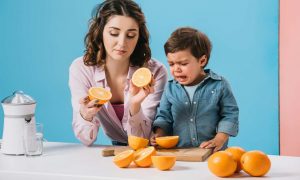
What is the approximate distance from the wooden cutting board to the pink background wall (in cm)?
64

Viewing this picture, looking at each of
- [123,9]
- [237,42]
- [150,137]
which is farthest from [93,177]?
[237,42]

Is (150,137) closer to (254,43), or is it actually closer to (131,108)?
(131,108)

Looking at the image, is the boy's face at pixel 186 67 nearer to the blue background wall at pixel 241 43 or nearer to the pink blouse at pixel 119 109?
the blue background wall at pixel 241 43

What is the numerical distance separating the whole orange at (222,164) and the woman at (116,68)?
672 mm

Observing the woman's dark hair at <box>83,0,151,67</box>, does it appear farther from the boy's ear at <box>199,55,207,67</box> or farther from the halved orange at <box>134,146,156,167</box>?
the halved orange at <box>134,146,156,167</box>

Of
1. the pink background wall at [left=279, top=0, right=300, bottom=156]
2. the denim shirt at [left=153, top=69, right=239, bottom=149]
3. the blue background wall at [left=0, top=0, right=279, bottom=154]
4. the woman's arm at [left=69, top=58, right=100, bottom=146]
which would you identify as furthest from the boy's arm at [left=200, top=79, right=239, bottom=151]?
the woman's arm at [left=69, top=58, right=100, bottom=146]

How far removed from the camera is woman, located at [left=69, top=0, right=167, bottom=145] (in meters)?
2.44

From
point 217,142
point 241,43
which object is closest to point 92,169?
point 217,142

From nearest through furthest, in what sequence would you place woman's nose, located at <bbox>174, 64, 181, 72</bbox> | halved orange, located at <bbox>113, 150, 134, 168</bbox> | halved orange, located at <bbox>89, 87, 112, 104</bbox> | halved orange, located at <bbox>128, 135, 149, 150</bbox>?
halved orange, located at <bbox>113, 150, 134, 168</bbox> < halved orange, located at <bbox>128, 135, 149, 150</bbox> < halved orange, located at <bbox>89, 87, 112, 104</bbox> < woman's nose, located at <bbox>174, 64, 181, 72</bbox>

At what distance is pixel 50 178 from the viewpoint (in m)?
1.81

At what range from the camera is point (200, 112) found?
2.33 m

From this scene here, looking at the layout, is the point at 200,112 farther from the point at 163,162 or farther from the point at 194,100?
the point at 163,162

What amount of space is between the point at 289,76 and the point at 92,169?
44.1 inches

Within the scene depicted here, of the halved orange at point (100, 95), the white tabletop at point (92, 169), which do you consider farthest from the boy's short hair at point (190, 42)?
the white tabletop at point (92, 169)
